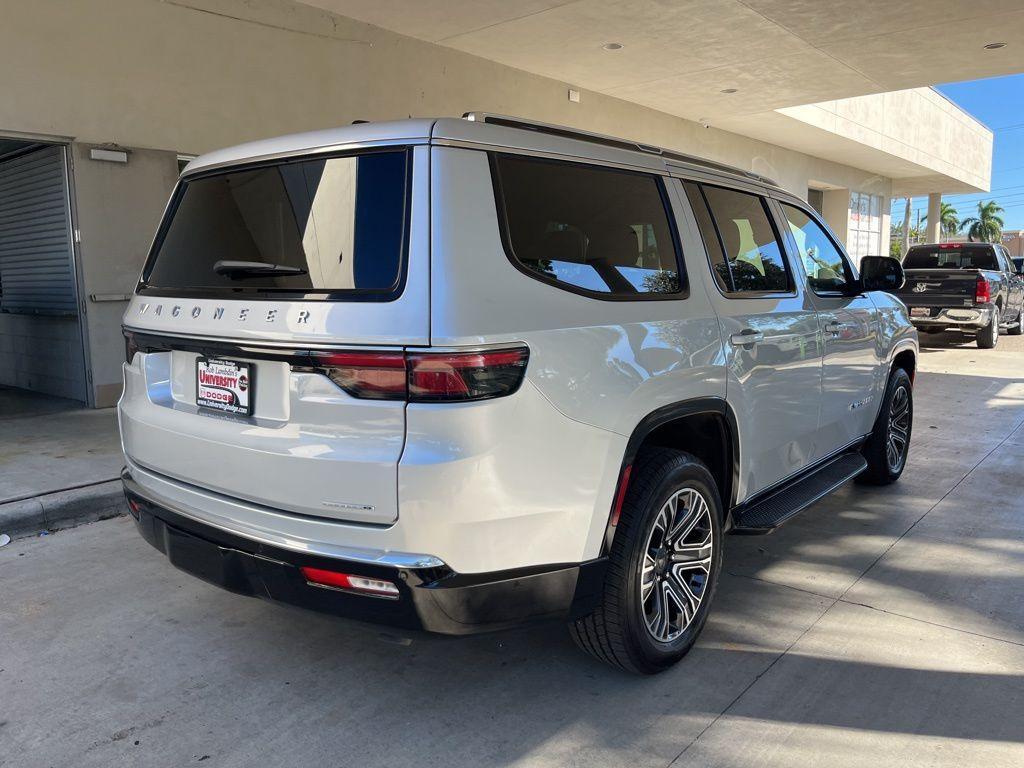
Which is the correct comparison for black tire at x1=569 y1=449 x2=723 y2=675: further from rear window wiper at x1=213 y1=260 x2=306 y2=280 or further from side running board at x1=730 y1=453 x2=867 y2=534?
rear window wiper at x1=213 y1=260 x2=306 y2=280

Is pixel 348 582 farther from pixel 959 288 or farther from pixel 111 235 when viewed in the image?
pixel 959 288

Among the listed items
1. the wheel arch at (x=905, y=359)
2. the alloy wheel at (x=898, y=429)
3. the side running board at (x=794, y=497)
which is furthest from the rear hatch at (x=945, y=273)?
the side running board at (x=794, y=497)

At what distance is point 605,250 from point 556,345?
60 centimetres

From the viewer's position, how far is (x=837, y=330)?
4383 millimetres

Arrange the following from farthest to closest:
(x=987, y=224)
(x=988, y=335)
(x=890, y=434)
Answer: (x=987, y=224)
(x=988, y=335)
(x=890, y=434)

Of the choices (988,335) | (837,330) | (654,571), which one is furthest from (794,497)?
(988,335)

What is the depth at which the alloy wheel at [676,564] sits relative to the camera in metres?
3.06

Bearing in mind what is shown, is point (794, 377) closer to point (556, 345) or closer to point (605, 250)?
point (605, 250)

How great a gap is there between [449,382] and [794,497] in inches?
95.0

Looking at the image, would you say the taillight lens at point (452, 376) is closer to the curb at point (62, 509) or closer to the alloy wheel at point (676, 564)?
the alloy wheel at point (676, 564)

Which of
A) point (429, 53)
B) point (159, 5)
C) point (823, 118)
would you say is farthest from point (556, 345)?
point (823, 118)

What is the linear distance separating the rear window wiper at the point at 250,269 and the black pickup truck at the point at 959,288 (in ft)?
42.5

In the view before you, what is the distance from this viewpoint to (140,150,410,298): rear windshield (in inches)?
96.3

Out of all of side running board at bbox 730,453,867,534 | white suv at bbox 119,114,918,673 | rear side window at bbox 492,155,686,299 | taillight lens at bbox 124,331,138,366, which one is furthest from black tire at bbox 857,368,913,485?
taillight lens at bbox 124,331,138,366
